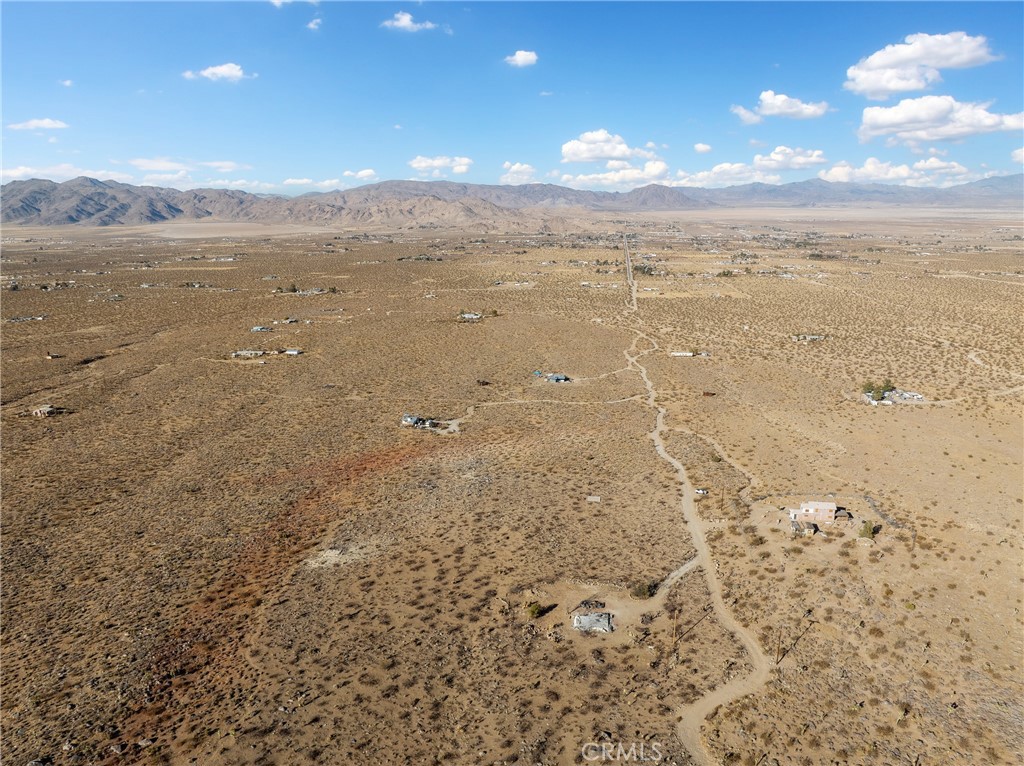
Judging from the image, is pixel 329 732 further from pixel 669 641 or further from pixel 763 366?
pixel 763 366

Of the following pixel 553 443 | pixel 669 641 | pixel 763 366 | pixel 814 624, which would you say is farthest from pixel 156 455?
pixel 763 366

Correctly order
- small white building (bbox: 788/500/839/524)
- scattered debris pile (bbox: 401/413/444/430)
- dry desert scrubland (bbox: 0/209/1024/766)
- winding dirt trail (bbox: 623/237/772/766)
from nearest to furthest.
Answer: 1. winding dirt trail (bbox: 623/237/772/766)
2. dry desert scrubland (bbox: 0/209/1024/766)
3. small white building (bbox: 788/500/839/524)
4. scattered debris pile (bbox: 401/413/444/430)

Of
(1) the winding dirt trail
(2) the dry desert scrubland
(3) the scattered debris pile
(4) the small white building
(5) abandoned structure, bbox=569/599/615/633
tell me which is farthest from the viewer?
(3) the scattered debris pile

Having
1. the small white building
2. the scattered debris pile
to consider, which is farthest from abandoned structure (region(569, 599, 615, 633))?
the scattered debris pile

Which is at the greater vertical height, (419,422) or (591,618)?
(419,422)

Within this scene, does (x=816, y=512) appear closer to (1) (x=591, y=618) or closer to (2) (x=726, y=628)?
(2) (x=726, y=628)

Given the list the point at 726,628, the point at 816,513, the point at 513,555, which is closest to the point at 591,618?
the point at 726,628

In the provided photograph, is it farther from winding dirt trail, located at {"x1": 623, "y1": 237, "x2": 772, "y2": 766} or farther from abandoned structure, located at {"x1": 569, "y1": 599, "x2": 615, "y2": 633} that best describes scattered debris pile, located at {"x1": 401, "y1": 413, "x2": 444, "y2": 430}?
abandoned structure, located at {"x1": 569, "y1": 599, "x2": 615, "y2": 633}
